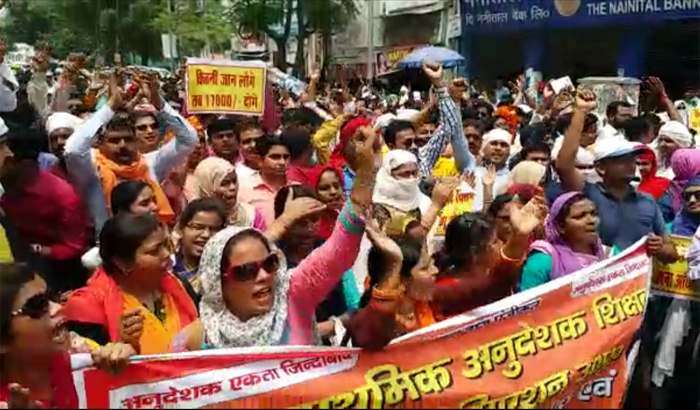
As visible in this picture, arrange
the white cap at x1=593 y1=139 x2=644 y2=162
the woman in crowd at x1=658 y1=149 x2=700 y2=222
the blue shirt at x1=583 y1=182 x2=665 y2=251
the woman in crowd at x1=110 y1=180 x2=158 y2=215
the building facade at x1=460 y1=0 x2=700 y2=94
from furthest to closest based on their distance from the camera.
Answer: the building facade at x1=460 y1=0 x2=700 y2=94 < the woman in crowd at x1=658 y1=149 x2=700 y2=222 < the white cap at x1=593 y1=139 x2=644 y2=162 < the blue shirt at x1=583 y1=182 x2=665 y2=251 < the woman in crowd at x1=110 y1=180 x2=158 y2=215

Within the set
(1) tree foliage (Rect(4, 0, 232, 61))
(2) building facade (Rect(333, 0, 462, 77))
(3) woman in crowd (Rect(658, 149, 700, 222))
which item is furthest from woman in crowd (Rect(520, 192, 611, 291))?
(1) tree foliage (Rect(4, 0, 232, 61))

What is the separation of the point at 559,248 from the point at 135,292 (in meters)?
1.81

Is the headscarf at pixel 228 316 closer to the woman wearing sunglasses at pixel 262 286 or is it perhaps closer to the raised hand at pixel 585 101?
the woman wearing sunglasses at pixel 262 286

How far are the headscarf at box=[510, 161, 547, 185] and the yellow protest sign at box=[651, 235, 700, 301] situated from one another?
2.63ft

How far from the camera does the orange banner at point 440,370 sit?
286 cm

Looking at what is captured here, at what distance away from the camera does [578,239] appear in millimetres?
4371

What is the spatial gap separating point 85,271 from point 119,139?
2.59 feet

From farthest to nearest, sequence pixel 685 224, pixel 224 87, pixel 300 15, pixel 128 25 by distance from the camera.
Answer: pixel 128 25
pixel 300 15
pixel 224 87
pixel 685 224

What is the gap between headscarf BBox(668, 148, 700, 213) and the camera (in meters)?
5.81

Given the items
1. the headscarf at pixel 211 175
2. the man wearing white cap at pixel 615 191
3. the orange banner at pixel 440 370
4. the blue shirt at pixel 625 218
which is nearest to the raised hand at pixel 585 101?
the man wearing white cap at pixel 615 191

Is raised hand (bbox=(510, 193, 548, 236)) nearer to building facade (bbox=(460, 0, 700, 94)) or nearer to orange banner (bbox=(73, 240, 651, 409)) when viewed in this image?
orange banner (bbox=(73, 240, 651, 409))

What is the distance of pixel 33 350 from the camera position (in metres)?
2.83

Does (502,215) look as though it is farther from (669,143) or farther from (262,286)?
(669,143)

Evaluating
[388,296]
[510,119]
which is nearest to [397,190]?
[388,296]
